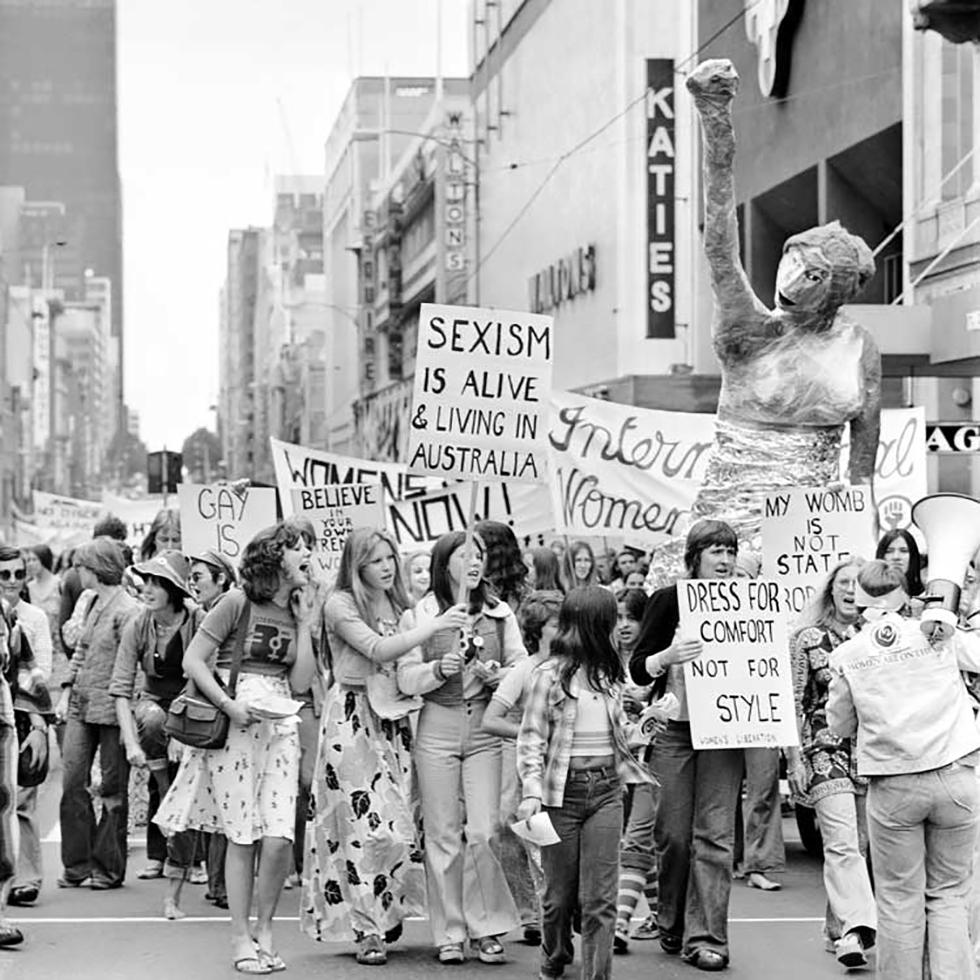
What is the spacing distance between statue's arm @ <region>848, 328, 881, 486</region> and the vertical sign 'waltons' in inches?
1026

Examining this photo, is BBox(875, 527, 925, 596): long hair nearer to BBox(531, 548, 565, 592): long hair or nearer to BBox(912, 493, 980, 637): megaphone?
BBox(912, 493, 980, 637): megaphone

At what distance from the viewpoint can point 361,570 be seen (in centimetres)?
905

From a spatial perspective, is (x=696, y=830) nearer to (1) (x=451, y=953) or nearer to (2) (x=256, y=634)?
(1) (x=451, y=953)

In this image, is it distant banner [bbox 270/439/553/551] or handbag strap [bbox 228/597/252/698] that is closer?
handbag strap [bbox 228/597/252/698]

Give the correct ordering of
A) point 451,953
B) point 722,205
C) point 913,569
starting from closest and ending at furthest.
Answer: point 913,569 → point 451,953 → point 722,205

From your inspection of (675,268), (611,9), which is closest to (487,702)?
(675,268)

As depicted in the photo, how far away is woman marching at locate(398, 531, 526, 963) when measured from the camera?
8.95 metres

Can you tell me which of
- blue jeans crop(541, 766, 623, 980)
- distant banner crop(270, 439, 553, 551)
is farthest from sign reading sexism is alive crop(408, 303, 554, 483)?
distant banner crop(270, 439, 553, 551)

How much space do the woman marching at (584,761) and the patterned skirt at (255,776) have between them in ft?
4.16

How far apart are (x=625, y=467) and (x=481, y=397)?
582cm

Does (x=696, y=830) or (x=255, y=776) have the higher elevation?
(x=255, y=776)

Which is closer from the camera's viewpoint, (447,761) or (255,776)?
(255,776)

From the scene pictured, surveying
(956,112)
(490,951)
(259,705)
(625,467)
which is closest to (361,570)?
(259,705)

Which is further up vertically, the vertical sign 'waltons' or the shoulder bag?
→ the vertical sign 'waltons'
